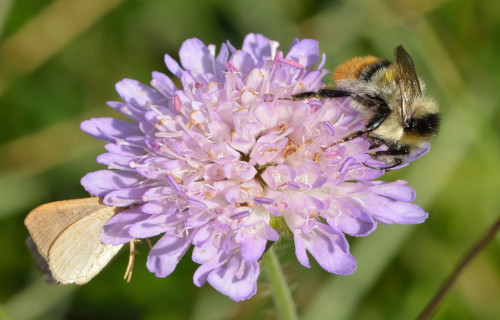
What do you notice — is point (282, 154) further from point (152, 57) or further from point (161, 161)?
point (152, 57)

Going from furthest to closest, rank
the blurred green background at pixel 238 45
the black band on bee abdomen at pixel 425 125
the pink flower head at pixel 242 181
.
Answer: the blurred green background at pixel 238 45 < the black band on bee abdomen at pixel 425 125 < the pink flower head at pixel 242 181

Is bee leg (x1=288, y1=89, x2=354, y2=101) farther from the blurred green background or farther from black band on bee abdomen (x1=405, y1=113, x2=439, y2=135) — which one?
the blurred green background

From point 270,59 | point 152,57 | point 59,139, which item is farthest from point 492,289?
point 59,139

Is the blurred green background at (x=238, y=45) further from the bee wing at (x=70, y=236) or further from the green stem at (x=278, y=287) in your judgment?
the bee wing at (x=70, y=236)

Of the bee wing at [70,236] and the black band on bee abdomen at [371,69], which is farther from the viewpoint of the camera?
the black band on bee abdomen at [371,69]

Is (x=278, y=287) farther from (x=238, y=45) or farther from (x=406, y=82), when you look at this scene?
(x=238, y=45)

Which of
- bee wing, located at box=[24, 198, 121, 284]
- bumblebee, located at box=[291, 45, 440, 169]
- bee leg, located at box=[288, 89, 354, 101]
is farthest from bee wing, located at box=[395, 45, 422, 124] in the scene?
bee wing, located at box=[24, 198, 121, 284]

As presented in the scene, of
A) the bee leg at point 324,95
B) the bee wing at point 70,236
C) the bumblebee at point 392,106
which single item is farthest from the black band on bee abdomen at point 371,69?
the bee wing at point 70,236
